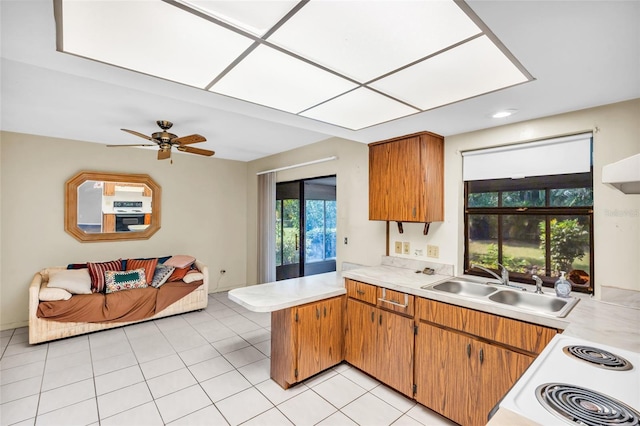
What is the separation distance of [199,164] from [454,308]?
468 cm

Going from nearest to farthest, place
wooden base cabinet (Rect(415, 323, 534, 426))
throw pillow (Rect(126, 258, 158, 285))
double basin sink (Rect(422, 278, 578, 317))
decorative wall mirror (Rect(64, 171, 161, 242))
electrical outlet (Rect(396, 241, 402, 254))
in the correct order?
wooden base cabinet (Rect(415, 323, 534, 426)), double basin sink (Rect(422, 278, 578, 317)), electrical outlet (Rect(396, 241, 402, 254)), decorative wall mirror (Rect(64, 171, 161, 242)), throw pillow (Rect(126, 258, 158, 285))

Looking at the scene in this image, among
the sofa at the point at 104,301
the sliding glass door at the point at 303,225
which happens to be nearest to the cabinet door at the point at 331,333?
the sliding glass door at the point at 303,225

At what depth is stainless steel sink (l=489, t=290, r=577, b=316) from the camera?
2051 mm

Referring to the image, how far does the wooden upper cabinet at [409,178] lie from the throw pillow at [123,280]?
130 inches

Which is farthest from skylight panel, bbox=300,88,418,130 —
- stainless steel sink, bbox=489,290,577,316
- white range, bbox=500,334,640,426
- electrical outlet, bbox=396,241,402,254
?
white range, bbox=500,334,640,426

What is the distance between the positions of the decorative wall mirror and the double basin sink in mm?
4325

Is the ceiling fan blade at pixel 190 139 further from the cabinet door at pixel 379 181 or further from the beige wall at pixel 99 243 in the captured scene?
the beige wall at pixel 99 243

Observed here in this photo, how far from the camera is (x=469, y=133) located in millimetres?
2752

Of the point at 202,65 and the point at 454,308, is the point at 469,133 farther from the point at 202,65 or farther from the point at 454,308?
the point at 202,65

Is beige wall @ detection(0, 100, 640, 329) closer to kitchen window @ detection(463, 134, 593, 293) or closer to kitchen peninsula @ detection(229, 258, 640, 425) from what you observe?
kitchen window @ detection(463, 134, 593, 293)

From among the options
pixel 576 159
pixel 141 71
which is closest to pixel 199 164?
pixel 141 71

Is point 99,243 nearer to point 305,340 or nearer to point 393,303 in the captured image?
point 305,340

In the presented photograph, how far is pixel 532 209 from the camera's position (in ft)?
8.02

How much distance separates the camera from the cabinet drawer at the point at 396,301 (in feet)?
7.82
